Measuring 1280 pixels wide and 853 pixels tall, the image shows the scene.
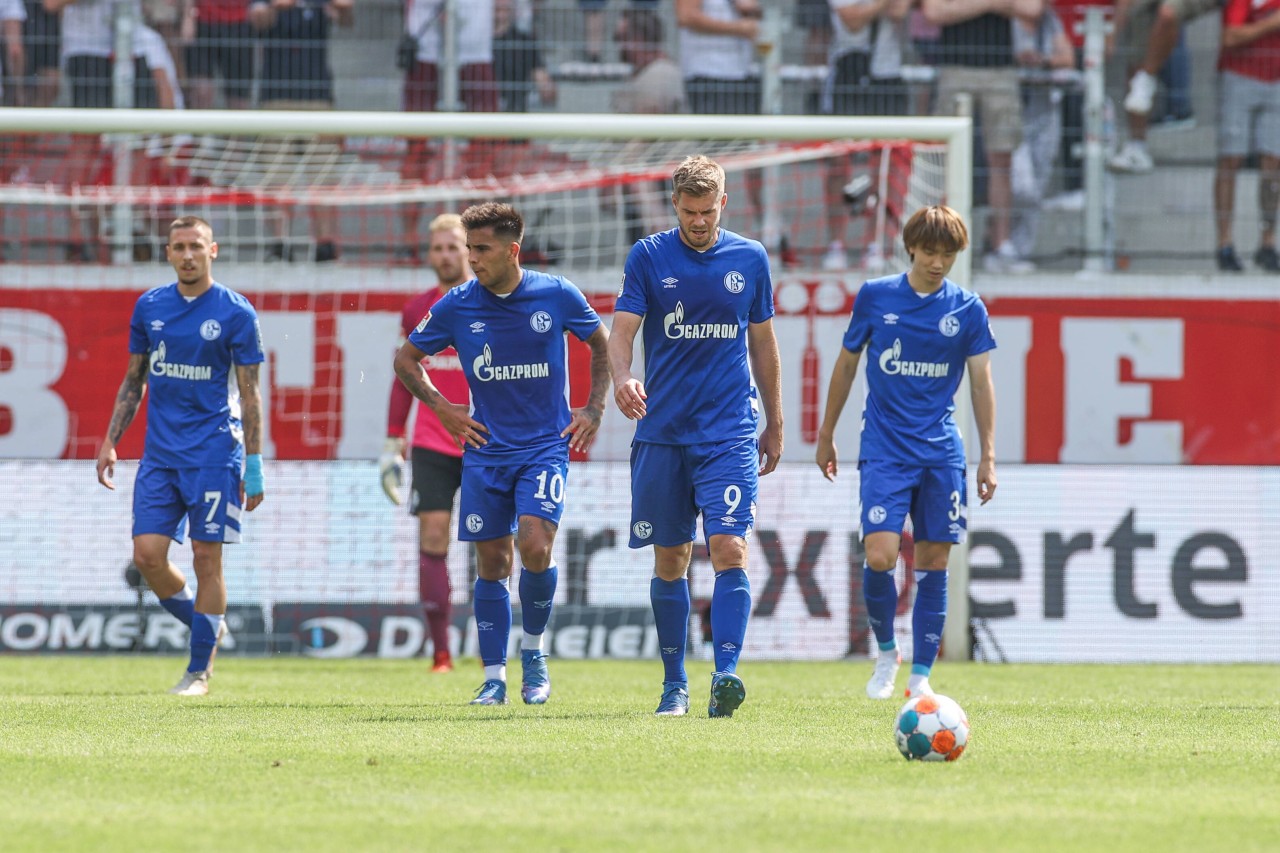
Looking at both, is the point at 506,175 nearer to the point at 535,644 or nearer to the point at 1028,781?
the point at 535,644

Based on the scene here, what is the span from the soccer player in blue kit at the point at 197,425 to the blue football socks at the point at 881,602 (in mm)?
2966

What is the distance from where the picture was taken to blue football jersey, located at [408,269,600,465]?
7.77 meters

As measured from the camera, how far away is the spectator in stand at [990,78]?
48.2 ft

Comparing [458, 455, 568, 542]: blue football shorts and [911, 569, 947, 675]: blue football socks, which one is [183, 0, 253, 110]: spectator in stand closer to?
[458, 455, 568, 542]: blue football shorts

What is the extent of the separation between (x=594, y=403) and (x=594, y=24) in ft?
26.1

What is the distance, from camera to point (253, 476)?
29.1 feet

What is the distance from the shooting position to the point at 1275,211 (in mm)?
14781

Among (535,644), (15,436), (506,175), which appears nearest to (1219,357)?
(506,175)

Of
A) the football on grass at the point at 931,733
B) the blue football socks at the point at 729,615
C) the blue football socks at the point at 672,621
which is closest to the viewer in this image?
the football on grass at the point at 931,733

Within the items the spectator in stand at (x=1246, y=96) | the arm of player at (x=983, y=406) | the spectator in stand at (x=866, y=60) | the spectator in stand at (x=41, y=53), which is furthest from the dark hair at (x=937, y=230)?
the spectator in stand at (x=41, y=53)

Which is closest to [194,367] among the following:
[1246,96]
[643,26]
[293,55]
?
[293,55]

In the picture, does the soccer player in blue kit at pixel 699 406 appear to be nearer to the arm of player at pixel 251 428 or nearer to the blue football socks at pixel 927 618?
the blue football socks at pixel 927 618

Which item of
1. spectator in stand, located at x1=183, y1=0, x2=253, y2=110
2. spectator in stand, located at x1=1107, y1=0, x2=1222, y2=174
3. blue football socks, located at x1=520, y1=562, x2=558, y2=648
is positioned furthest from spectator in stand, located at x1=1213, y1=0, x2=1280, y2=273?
blue football socks, located at x1=520, y1=562, x2=558, y2=648

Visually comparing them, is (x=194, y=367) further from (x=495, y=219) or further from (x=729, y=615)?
(x=729, y=615)
